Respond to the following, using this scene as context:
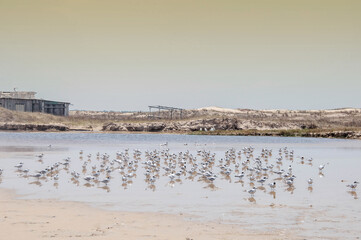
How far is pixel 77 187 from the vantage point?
22062 millimetres

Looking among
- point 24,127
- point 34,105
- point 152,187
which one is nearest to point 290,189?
point 152,187

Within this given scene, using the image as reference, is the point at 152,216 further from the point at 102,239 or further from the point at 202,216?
the point at 102,239

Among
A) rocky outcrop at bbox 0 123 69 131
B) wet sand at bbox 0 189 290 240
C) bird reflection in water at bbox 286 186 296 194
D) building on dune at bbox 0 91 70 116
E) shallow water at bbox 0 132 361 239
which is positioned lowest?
wet sand at bbox 0 189 290 240

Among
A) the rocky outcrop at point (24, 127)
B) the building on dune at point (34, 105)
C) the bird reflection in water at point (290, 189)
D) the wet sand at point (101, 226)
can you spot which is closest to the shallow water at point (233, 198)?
the bird reflection in water at point (290, 189)

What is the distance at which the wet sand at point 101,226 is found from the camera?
12.7 metres

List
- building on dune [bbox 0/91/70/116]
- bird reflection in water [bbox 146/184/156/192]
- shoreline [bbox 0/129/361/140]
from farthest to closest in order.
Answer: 1. building on dune [bbox 0/91/70/116]
2. shoreline [bbox 0/129/361/140]
3. bird reflection in water [bbox 146/184/156/192]

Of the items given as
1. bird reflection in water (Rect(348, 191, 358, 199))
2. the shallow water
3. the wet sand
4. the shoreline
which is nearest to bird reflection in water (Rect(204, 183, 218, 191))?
the shallow water

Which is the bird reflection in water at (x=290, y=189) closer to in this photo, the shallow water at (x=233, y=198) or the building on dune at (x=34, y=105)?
the shallow water at (x=233, y=198)

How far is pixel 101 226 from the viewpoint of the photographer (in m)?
13.7

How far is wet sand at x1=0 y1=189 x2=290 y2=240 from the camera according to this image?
Answer: 12.7 m

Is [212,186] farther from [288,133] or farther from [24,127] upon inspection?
[24,127]

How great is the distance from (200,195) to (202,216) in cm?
456

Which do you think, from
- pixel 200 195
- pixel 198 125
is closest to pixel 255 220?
pixel 200 195

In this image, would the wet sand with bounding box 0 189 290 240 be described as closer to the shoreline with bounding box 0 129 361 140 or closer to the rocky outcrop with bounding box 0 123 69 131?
the shoreline with bounding box 0 129 361 140
